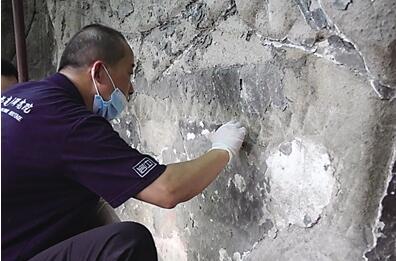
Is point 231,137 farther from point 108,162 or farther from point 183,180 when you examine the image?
point 108,162

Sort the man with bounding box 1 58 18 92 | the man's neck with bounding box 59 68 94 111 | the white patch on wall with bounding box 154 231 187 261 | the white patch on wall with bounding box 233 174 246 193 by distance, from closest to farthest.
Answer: the white patch on wall with bounding box 233 174 246 193 < the man's neck with bounding box 59 68 94 111 < the white patch on wall with bounding box 154 231 187 261 < the man with bounding box 1 58 18 92

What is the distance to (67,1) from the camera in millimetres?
2301

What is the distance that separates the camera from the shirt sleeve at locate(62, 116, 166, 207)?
132 cm

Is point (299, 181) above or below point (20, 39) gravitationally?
above

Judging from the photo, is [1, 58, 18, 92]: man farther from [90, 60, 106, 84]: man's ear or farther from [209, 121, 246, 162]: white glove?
[209, 121, 246, 162]: white glove

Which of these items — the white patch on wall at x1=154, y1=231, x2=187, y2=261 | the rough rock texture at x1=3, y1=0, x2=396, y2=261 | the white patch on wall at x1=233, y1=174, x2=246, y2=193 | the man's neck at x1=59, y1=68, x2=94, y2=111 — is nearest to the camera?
the rough rock texture at x1=3, y1=0, x2=396, y2=261

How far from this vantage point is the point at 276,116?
1314mm

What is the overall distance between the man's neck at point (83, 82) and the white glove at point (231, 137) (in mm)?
326

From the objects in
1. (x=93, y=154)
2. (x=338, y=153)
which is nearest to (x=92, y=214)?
(x=93, y=154)

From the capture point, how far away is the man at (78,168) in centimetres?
133

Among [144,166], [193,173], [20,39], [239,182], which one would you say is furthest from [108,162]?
[20,39]

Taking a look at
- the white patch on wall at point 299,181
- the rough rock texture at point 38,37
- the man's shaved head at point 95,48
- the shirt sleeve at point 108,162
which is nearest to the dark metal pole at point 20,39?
the rough rock texture at point 38,37

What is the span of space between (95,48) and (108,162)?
1.20 ft

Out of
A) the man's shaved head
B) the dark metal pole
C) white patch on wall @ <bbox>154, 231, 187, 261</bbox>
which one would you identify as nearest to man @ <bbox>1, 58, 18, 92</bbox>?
the dark metal pole
